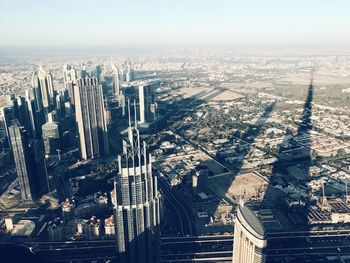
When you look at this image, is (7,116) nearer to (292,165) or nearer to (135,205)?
(135,205)

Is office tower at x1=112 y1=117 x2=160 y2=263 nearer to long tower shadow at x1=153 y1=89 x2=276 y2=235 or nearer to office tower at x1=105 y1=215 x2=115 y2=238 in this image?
office tower at x1=105 y1=215 x2=115 y2=238

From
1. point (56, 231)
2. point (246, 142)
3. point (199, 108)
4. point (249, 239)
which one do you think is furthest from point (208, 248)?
point (199, 108)

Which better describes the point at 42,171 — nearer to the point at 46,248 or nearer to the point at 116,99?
the point at 46,248

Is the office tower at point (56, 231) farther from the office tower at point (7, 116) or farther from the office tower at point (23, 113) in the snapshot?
the office tower at point (23, 113)

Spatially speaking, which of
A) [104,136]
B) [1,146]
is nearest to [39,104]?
[1,146]

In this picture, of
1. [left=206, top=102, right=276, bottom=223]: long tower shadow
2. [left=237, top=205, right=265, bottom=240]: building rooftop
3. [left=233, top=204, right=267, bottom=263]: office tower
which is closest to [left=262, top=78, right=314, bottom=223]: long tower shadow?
[left=206, top=102, right=276, bottom=223]: long tower shadow

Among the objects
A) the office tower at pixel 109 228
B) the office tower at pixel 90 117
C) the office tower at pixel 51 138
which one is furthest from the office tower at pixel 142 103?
the office tower at pixel 109 228
